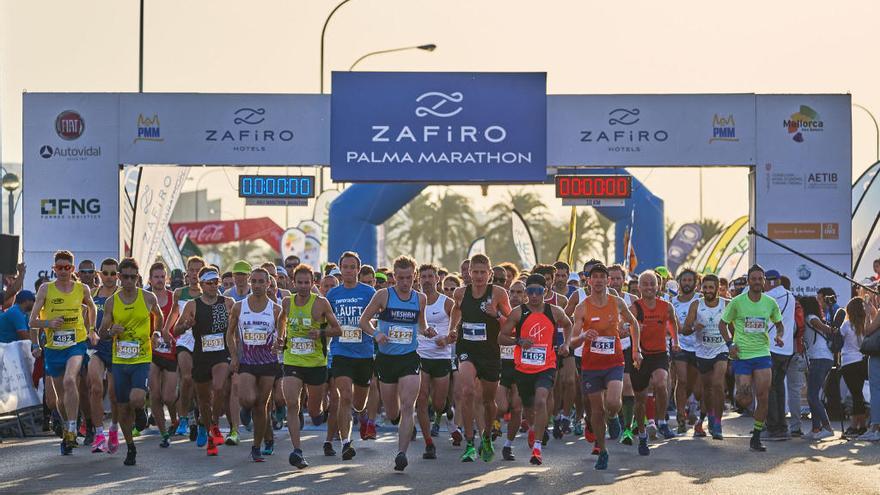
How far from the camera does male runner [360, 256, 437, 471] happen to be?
45.4ft

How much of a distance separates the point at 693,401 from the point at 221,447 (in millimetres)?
7675

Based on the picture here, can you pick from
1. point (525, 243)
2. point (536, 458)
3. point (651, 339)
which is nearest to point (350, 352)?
point (536, 458)

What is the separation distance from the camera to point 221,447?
15.6 meters

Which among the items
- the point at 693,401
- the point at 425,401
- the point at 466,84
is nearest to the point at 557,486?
the point at 425,401

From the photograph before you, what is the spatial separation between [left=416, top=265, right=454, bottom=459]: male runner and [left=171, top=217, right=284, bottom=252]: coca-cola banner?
6521 centimetres

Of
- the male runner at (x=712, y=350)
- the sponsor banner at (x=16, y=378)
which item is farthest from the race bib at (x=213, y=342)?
the male runner at (x=712, y=350)

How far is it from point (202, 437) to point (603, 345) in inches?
185

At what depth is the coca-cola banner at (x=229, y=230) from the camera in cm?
8219

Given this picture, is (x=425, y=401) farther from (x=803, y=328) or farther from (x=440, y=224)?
(x=440, y=224)

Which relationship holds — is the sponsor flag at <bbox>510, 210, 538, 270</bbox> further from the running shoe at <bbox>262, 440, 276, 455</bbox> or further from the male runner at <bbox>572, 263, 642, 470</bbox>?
the male runner at <bbox>572, 263, 642, 470</bbox>

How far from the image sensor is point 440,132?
1082 inches

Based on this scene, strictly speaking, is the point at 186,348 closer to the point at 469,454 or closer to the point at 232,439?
the point at 232,439

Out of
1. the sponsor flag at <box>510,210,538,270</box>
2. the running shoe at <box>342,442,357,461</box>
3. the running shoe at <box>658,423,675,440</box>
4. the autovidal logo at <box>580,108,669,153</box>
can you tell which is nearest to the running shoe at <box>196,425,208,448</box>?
the running shoe at <box>342,442,357,461</box>

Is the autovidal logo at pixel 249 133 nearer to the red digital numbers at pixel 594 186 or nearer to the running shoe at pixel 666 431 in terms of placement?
the red digital numbers at pixel 594 186
